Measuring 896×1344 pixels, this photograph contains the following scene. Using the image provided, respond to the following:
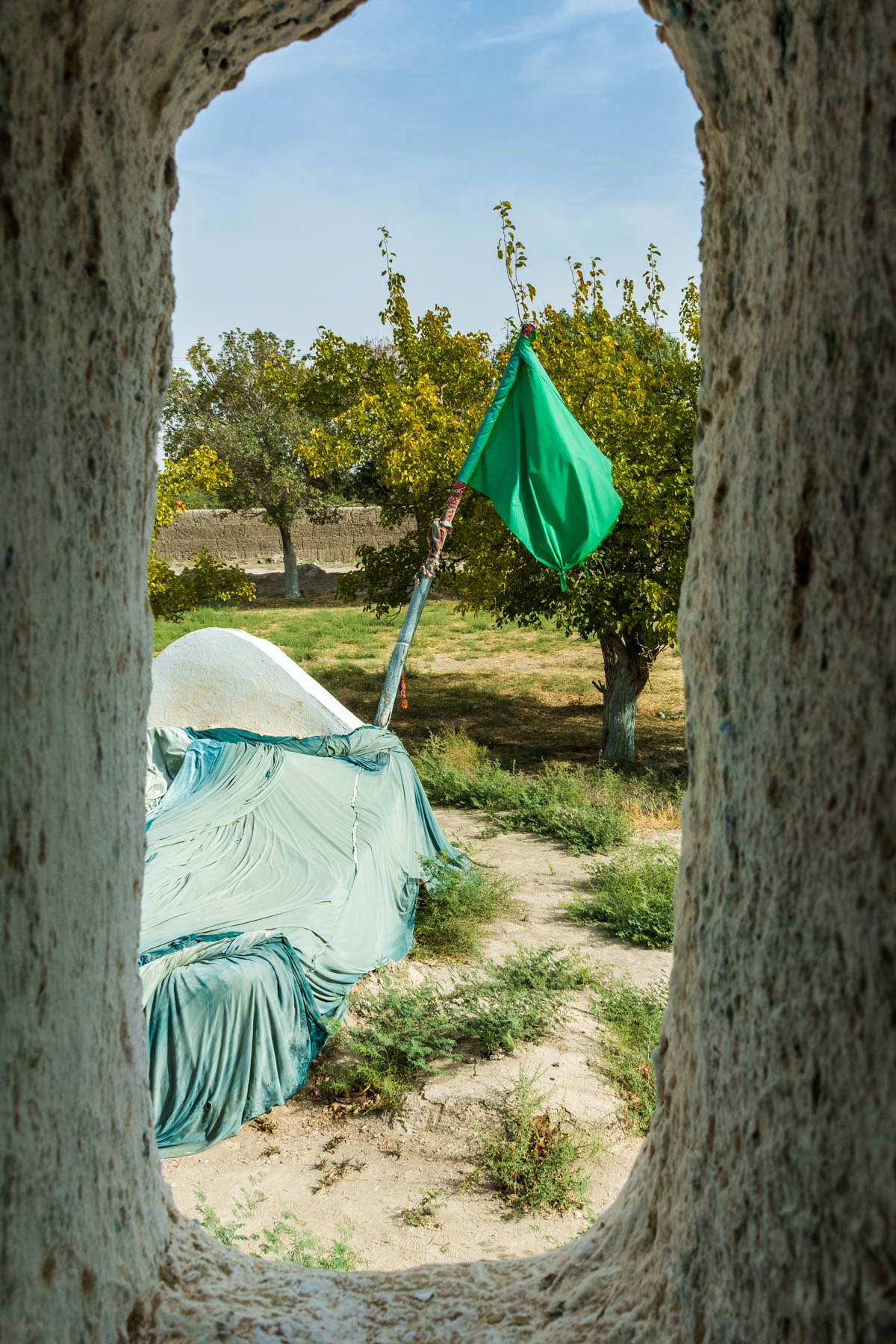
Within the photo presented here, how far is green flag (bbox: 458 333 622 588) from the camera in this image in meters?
8.51

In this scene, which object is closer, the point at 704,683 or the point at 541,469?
the point at 704,683

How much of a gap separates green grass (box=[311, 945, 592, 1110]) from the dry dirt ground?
0.32 ft

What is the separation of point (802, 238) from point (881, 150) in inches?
5.0

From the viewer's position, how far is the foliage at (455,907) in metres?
6.95

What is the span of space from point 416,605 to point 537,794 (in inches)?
95.5

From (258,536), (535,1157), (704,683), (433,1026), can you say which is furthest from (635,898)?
(258,536)

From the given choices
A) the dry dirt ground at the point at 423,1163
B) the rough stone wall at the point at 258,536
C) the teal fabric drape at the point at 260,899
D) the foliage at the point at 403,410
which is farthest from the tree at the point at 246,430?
the dry dirt ground at the point at 423,1163

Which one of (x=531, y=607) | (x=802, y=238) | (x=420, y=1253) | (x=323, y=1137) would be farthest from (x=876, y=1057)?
(x=531, y=607)

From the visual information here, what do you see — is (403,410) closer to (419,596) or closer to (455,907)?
(419,596)

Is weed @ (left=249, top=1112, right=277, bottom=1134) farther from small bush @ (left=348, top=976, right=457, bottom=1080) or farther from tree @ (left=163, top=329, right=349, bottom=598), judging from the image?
tree @ (left=163, top=329, right=349, bottom=598)

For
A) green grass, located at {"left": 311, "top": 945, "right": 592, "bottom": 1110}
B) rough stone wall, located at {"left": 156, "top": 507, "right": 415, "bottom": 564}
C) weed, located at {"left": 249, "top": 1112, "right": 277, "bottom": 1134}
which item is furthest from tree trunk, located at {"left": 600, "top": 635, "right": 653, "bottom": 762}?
rough stone wall, located at {"left": 156, "top": 507, "right": 415, "bottom": 564}

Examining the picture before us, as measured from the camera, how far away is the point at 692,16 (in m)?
1.41

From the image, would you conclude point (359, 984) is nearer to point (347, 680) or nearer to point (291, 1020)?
point (291, 1020)

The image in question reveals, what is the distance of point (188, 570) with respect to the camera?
10492 millimetres
